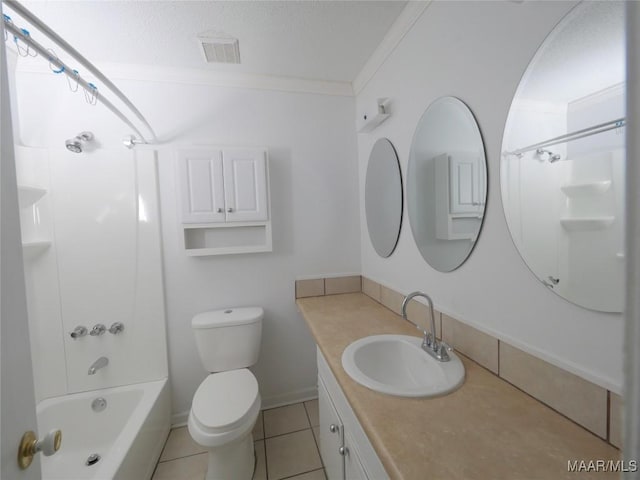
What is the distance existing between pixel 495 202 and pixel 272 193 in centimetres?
141

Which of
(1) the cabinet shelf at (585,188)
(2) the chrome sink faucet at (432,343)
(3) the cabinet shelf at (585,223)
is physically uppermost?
(1) the cabinet shelf at (585,188)

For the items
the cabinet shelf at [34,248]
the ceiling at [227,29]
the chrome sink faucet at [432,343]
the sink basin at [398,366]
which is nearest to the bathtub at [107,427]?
the cabinet shelf at [34,248]

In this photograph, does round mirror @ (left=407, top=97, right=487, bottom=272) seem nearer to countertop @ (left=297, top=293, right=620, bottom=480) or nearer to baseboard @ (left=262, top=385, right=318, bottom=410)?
countertop @ (left=297, top=293, right=620, bottom=480)

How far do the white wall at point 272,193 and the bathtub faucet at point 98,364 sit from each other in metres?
0.20

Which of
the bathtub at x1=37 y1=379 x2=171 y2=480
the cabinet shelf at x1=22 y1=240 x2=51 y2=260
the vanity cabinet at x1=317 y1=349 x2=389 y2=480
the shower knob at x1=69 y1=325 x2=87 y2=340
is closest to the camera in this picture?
the vanity cabinet at x1=317 y1=349 x2=389 y2=480

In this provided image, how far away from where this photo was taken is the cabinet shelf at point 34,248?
4.88 ft

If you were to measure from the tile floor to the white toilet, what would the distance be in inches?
5.9

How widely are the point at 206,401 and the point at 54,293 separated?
119cm

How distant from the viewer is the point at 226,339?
1675 mm

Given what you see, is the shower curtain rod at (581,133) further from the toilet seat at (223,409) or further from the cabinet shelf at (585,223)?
the toilet seat at (223,409)

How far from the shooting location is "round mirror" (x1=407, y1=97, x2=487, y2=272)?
988 mm

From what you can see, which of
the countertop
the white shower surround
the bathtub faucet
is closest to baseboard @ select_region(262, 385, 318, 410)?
the white shower surround

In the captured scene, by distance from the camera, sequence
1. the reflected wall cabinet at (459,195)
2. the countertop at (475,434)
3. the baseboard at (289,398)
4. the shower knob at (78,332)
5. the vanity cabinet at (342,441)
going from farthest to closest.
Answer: the baseboard at (289,398), the shower knob at (78,332), the reflected wall cabinet at (459,195), the vanity cabinet at (342,441), the countertop at (475,434)

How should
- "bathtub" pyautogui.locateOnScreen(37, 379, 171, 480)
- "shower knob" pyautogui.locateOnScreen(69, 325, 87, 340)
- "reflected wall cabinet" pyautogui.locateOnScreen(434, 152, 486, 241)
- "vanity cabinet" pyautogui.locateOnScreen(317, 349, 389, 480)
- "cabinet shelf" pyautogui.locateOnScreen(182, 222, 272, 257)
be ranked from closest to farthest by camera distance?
"vanity cabinet" pyautogui.locateOnScreen(317, 349, 389, 480)
"reflected wall cabinet" pyautogui.locateOnScreen(434, 152, 486, 241)
"bathtub" pyautogui.locateOnScreen(37, 379, 171, 480)
"shower knob" pyautogui.locateOnScreen(69, 325, 87, 340)
"cabinet shelf" pyautogui.locateOnScreen(182, 222, 272, 257)
